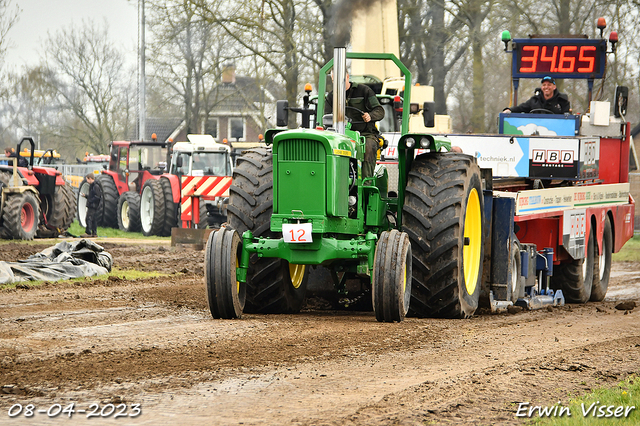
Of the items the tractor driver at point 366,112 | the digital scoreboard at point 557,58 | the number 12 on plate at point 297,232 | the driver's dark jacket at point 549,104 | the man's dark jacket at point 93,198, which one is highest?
the digital scoreboard at point 557,58

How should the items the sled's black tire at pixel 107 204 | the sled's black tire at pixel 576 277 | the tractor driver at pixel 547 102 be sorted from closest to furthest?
the sled's black tire at pixel 576 277, the tractor driver at pixel 547 102, the sled's black tire at pixel 107 204

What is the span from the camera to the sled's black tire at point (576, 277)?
12.1 m

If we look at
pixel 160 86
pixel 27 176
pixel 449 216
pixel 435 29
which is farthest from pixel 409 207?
pixel 160 86

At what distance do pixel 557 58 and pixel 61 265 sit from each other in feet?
27.4

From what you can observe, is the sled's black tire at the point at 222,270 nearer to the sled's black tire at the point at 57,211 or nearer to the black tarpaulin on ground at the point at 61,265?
the black tarpaulin on ground at the point at 61,265

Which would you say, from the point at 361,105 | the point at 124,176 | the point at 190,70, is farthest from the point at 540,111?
the point at 190,70

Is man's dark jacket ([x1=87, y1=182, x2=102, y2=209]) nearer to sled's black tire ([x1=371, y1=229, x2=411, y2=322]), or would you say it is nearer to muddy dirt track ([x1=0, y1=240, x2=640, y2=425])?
muddy dirt track ([x1=0, y1=240, x2=640, y2=425])

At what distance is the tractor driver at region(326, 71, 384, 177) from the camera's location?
864 cm

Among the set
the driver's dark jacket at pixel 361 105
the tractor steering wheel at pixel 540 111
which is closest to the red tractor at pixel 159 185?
the tractor steering wheel at pixel 540 111

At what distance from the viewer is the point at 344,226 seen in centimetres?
808

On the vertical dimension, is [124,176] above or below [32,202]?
above

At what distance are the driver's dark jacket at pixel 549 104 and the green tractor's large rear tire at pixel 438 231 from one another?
5.23 metres

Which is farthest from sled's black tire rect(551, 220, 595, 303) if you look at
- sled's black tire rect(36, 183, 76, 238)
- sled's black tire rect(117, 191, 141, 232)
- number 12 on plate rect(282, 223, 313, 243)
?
sled's black tire rect(117, 191, 141, 232)

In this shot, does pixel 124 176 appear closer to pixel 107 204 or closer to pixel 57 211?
pixel 107 204
